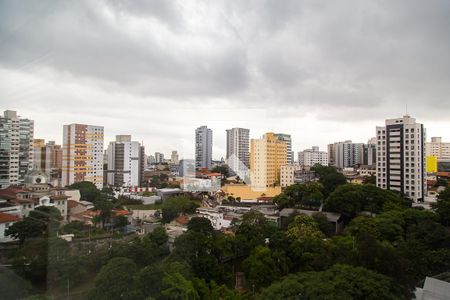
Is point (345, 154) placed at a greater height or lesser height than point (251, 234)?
greater

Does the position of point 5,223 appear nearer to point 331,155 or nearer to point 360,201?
point 360,201

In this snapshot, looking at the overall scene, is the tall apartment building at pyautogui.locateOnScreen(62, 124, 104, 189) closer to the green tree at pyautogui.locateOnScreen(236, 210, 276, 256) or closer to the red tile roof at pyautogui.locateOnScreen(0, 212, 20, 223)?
the red tile roof at pyautogui.locateOnScreen(0, 212, 20, 223)

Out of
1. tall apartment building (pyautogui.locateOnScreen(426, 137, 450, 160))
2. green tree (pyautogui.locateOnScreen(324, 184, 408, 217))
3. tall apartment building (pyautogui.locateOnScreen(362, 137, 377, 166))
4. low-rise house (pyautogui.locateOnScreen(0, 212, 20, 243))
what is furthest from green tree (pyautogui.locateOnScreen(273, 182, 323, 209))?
tall apartment building (pyautogui.locateOnScreen(362, 137, 377, 166))

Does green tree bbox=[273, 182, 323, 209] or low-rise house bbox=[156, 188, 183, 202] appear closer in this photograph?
green tree bbox=[273, 182, 323, 209]

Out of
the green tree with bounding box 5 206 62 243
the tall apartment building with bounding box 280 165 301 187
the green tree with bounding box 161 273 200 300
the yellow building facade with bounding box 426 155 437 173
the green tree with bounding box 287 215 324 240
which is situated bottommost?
the green tree with bounding box 161 273 200 300

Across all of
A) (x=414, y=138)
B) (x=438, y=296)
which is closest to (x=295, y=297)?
(x=438, y=296)

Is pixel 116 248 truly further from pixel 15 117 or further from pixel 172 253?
pixel 15 117

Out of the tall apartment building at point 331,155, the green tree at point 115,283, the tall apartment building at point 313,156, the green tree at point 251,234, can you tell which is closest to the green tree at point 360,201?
the green tree at point 251,234

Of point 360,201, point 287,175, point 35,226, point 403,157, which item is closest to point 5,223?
point 35,226
